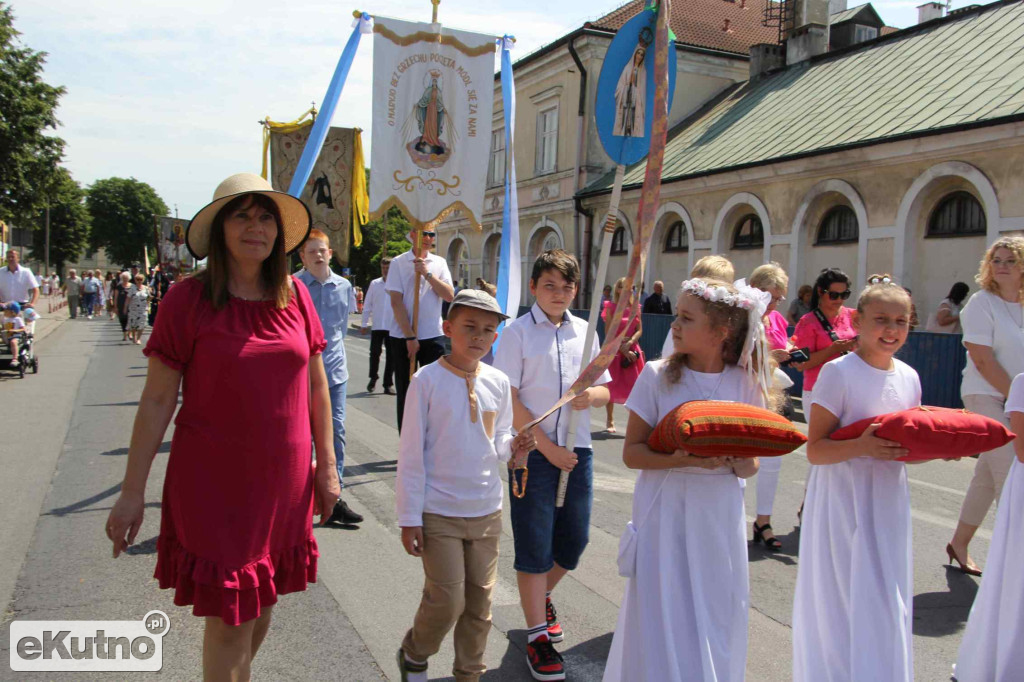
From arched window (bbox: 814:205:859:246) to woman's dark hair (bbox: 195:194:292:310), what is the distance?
56.0 feet

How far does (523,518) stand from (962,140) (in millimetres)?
14283

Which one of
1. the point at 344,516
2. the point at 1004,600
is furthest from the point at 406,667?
the point at 344,516

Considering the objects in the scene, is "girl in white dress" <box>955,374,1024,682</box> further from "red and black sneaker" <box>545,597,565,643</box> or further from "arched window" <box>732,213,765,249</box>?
"arched window" <box>732,213,765,249</box>

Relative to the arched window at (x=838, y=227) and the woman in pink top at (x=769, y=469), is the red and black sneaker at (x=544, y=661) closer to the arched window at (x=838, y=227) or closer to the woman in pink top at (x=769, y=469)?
the woman in pink top at (x=769, y=469)

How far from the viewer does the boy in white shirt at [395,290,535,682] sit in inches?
129

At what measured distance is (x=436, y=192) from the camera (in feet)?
20.9

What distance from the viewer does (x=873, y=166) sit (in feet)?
55.4

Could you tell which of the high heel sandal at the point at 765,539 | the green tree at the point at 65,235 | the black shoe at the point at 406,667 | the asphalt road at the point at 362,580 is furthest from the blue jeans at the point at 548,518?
the green tree at the point at 65,235

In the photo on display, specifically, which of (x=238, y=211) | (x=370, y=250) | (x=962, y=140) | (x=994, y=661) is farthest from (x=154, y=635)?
(x=370, y=250)

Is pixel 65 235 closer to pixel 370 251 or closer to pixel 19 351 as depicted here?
pixel 370 251

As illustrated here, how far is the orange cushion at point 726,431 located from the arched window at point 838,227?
16570mm

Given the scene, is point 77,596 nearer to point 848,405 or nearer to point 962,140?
point 848,405

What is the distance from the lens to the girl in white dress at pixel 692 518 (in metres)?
2.88

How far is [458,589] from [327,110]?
12.0ft
